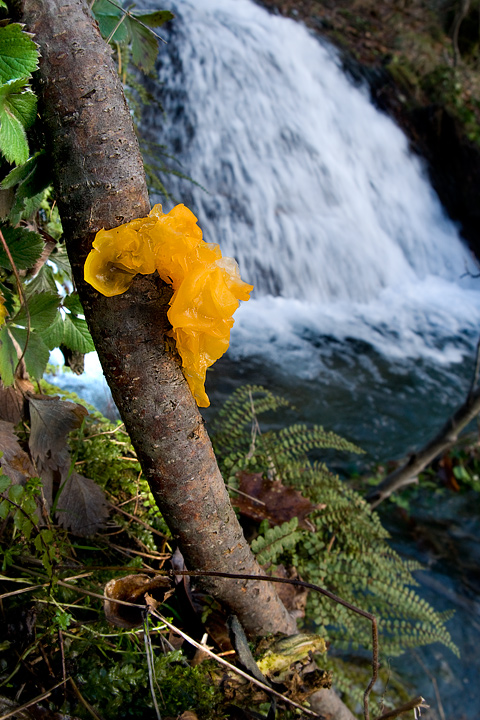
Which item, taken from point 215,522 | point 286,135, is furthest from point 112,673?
point 286,135

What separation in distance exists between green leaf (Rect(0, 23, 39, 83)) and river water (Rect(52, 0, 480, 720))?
3.33 m

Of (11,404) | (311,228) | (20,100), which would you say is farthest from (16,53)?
(311,228)

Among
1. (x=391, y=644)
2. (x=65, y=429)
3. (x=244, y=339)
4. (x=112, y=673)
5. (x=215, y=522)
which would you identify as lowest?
(x=244, y=339)

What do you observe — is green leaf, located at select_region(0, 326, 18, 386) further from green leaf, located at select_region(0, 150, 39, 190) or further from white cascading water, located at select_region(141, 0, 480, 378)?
white cascading water, located at select_region(141, 0, 480, 378)

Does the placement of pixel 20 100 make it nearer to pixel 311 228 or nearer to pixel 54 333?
pixel 54 333

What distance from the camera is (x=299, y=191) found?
273 inches

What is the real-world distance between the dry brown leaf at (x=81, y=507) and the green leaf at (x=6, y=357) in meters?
0.43

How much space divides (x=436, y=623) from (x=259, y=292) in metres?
4.46

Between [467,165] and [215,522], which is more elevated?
[467,165]

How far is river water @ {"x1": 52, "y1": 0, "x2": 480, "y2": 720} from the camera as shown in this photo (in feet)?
17.0

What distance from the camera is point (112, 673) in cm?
121

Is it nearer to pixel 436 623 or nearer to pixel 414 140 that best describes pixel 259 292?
pixel 436 623

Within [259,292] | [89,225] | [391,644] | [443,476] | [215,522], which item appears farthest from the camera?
[259,292]

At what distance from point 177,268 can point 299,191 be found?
21.1ft
